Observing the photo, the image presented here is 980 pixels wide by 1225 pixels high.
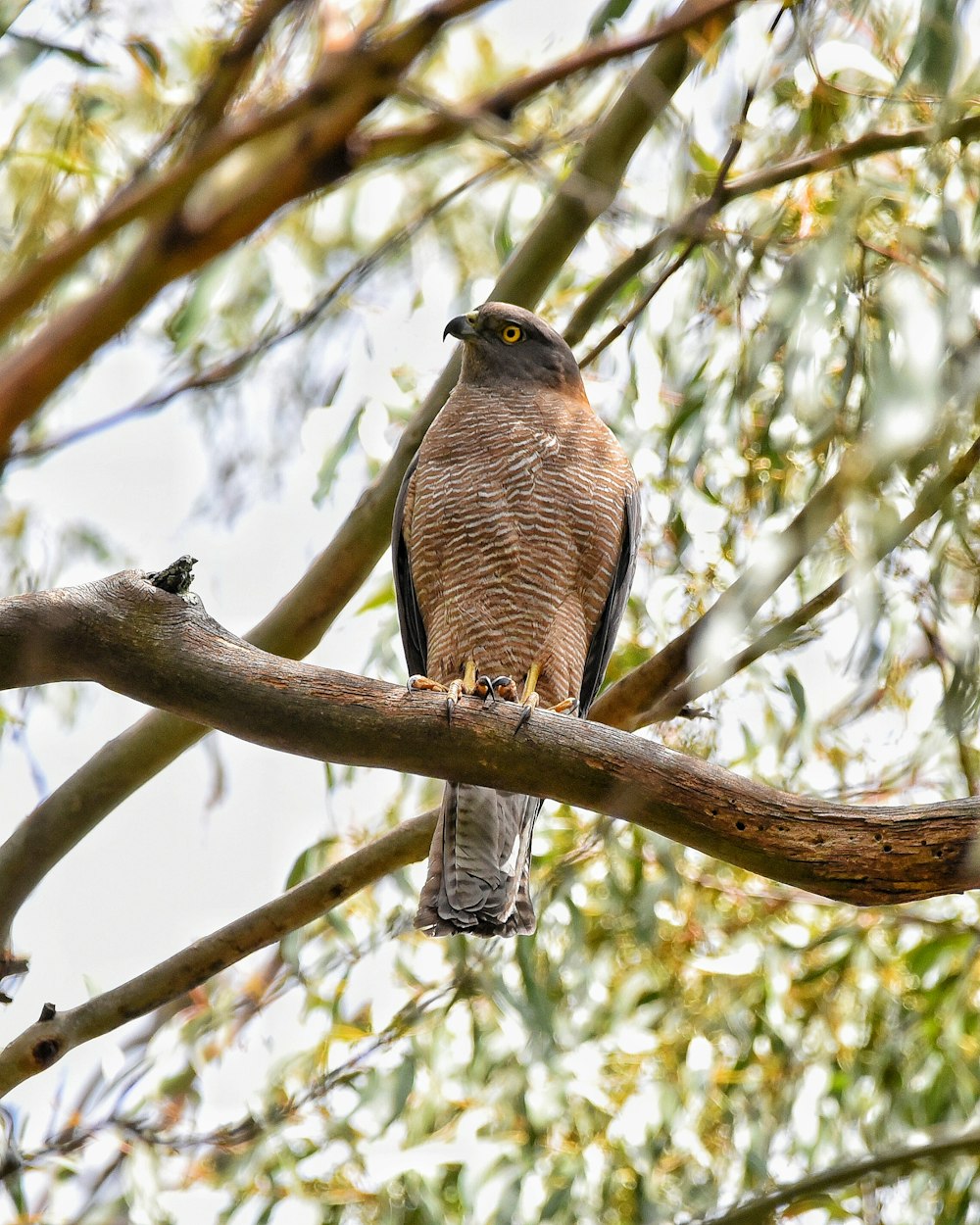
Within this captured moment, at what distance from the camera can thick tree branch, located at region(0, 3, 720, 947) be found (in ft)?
11.4

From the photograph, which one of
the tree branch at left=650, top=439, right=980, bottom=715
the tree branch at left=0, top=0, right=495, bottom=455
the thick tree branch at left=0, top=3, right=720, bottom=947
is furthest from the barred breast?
the tree branch at left=0, top=0, right=495, bottom=455

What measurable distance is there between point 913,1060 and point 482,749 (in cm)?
284

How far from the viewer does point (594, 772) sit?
2623 millimetres

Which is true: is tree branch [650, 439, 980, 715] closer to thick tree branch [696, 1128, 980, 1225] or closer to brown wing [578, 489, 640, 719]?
brown wing [578, 489, 640, 719]

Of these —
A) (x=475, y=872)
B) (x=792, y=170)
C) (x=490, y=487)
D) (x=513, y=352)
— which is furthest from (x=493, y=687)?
(x=792, y=170)

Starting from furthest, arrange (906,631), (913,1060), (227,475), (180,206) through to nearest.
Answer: (913,1060), (906,631), (227,475), (180,206)

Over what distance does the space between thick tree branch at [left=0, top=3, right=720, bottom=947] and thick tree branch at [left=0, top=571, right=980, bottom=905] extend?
2.90 feet

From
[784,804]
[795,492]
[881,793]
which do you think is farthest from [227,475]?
[881,793]

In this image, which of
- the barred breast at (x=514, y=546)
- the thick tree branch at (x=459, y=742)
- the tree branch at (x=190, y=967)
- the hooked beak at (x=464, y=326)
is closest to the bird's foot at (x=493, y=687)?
the barred breast at (x=514, y=546)

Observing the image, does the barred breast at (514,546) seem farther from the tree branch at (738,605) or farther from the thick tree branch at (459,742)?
the thick tree branch at (459,742)

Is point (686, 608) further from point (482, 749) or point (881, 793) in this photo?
point (482, 749)

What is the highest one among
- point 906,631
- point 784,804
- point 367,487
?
point 367,487

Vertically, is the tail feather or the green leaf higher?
the green leaf

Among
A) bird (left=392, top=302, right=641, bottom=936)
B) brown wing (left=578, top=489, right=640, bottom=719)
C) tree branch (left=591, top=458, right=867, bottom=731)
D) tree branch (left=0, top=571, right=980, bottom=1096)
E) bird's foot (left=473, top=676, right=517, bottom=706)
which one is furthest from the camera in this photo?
brown wing (left=578, top=489, right=640, bottom=719)
